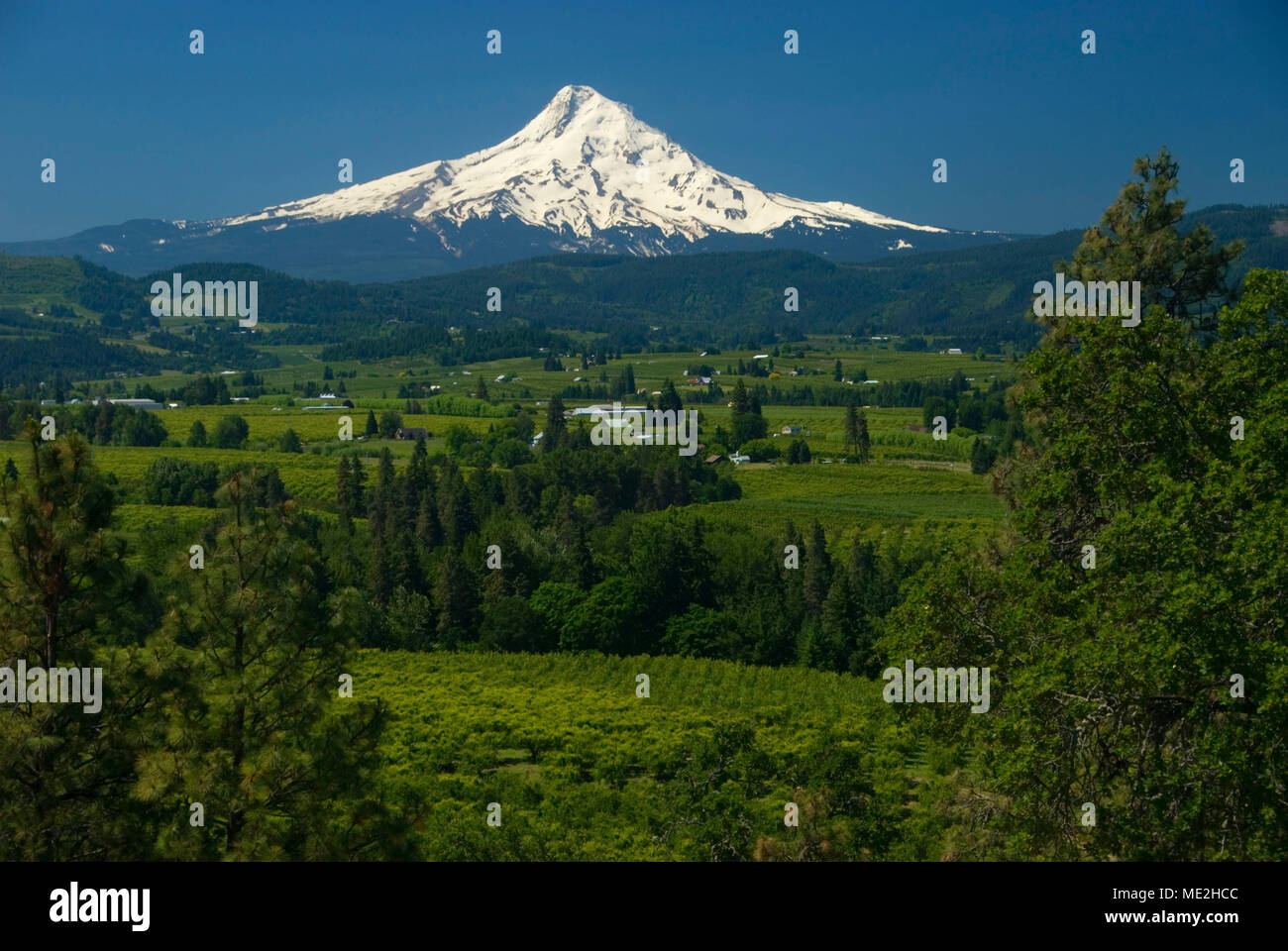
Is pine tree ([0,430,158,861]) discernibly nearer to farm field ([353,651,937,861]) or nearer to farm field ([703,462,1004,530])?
farm field ([353,651,937,861])

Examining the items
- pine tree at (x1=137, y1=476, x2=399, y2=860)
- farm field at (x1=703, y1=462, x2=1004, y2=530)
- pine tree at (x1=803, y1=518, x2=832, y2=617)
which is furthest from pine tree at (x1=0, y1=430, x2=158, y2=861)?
farm field at (x1=703, y1=462, x2=1004, y2=530)

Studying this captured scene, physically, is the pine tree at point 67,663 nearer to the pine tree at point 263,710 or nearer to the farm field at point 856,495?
the pine tree at point 263,710

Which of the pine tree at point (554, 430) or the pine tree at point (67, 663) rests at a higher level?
the pine tree at point (554, 430)

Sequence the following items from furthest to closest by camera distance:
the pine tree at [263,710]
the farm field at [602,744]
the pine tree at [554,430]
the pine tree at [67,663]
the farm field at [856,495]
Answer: the pine tree at [554,430], the farm field at [856,495], the farm field at [602,744], the pine tree at [263,710], the pine tree at [67,663]

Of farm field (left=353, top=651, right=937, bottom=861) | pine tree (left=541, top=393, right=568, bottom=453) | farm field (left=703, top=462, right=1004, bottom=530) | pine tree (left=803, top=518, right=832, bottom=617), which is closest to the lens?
farm field (left=353, top=651, right=937, bottom=861)

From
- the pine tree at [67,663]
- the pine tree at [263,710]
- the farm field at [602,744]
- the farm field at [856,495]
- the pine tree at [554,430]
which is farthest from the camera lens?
the pine tree at [554,430]

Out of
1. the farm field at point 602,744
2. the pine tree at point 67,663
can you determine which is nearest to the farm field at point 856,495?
the farm field at point 602,744

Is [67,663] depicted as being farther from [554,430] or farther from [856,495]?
[554,430]

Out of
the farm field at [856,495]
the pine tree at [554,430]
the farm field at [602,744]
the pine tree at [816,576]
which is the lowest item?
the farm field at [602,744]

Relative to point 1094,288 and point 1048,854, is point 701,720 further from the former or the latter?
point 1048,854

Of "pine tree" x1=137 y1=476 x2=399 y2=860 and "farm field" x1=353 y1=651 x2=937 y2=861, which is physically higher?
"pine tree" x1=137 y1=476 x2=399 y2=860
